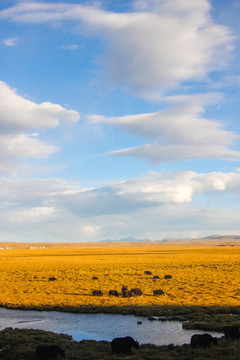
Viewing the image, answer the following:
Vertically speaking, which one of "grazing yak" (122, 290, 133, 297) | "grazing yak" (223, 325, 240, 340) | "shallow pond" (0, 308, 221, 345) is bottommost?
"shallow pond" (0, 308, 221, 345)

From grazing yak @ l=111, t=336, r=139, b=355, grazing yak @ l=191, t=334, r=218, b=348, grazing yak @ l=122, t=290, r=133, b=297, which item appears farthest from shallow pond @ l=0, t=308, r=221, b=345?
grazing yak @ l=122, t=290, r=133, b=297

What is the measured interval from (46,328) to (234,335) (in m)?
11.1

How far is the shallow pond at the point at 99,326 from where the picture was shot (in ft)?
67.2

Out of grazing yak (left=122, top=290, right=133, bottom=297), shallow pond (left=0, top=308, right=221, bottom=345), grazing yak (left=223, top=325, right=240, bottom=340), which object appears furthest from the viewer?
grazing yak (left=122, top=290, right=133, bottom=297)

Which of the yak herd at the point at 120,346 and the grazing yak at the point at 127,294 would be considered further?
the grazing yak at the point at 127,294

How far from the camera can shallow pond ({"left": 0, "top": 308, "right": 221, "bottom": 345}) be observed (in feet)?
67.2

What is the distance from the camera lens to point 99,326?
930 inches

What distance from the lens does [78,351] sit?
665 inches

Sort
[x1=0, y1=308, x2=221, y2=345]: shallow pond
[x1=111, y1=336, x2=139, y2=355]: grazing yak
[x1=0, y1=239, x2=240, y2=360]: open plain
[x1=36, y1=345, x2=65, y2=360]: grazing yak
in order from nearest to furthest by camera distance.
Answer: [x1=36, y1=345, x2=65, y2=360]: grazing yak, [x1=111, y1=336, x2=139, y2=355]: grazing yak, [x1=0, y1=239, x2=240, y2=360]: open plain, [x1=0, y1=308, x2=221, y2=345]: shallow pond

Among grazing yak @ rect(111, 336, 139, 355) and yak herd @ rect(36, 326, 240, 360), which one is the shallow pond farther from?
grazing yak @ rect(111, 336, 139, 355)

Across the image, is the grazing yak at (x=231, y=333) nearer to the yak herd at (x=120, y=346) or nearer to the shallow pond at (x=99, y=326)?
the yak herd at (x=120, y=346)

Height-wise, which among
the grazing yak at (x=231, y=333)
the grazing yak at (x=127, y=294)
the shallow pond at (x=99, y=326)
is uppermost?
the grazing yak at (x=231, y=333)

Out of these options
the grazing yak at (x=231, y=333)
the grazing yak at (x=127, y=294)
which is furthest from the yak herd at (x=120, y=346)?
the grazing yak at (x=127, y=294)

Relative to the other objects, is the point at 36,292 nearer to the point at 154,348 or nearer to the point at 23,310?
the point at 23,310
